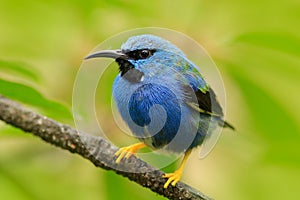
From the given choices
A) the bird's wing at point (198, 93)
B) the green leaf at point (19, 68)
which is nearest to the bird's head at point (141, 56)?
the bird's wing at point (198, 93)

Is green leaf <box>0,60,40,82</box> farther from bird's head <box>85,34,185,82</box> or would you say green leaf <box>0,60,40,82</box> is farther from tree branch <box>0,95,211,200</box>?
bird's head <box>85,34,185,82</box>

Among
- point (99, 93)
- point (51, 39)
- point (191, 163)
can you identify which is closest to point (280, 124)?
point (99, 93)

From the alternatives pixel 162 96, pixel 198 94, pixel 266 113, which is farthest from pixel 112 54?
pixel 266 113

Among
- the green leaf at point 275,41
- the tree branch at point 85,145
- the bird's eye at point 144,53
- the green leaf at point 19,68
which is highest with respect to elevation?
the green leaf at point 275,41

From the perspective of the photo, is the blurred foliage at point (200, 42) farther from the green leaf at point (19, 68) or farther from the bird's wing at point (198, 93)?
the green leaf at point (19, 68)

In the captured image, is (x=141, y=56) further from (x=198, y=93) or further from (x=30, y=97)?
(x=30, y=97)

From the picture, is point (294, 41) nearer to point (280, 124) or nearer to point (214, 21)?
point (280, 124)

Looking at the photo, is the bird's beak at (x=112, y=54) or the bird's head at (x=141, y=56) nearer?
the bird's beak at (x=112, y=54)
